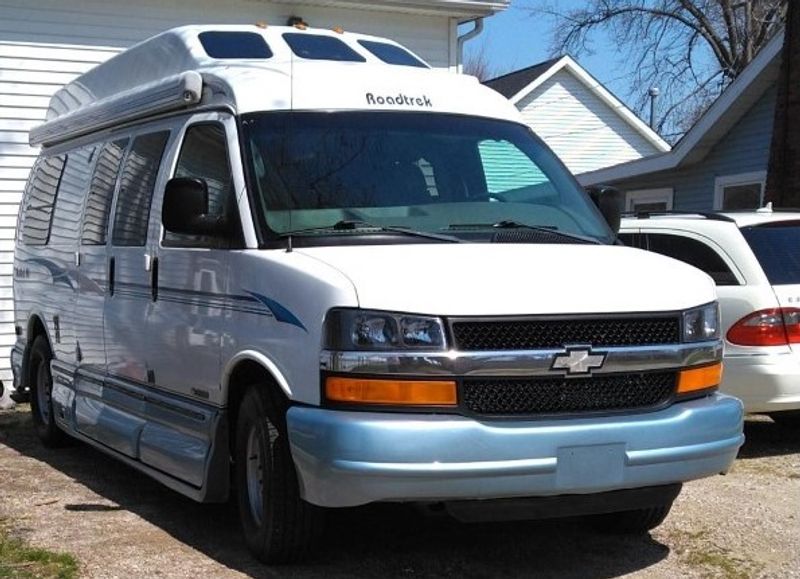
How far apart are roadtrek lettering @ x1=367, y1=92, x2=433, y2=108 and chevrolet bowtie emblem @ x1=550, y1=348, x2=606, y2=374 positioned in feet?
6.15

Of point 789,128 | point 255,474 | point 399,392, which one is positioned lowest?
point 255,474

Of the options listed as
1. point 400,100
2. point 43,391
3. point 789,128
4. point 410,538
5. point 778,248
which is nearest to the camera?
point 410,538

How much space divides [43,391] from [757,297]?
5.19 metres

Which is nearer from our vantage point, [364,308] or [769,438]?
[364,308]

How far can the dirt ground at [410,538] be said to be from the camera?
4922 mm

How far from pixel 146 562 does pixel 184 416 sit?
2.52 feet

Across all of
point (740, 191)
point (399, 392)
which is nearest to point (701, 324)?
point (399, 392)

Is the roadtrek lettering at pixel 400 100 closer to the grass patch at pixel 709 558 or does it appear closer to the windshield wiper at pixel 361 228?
the windshield wiper at pixel 361 228

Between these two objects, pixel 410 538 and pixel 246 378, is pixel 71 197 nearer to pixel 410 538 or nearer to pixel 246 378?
pixel 246 378

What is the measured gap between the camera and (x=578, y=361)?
4.33 metres

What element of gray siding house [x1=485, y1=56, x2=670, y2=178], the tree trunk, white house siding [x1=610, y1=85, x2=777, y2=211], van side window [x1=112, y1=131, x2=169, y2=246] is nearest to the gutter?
the tree trunk

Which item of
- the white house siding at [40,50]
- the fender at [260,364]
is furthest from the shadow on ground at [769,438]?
the white house siding at [40,50]

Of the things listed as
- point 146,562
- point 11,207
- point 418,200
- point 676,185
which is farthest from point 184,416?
point 676,185

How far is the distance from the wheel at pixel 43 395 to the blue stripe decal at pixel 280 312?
12.0 feet
